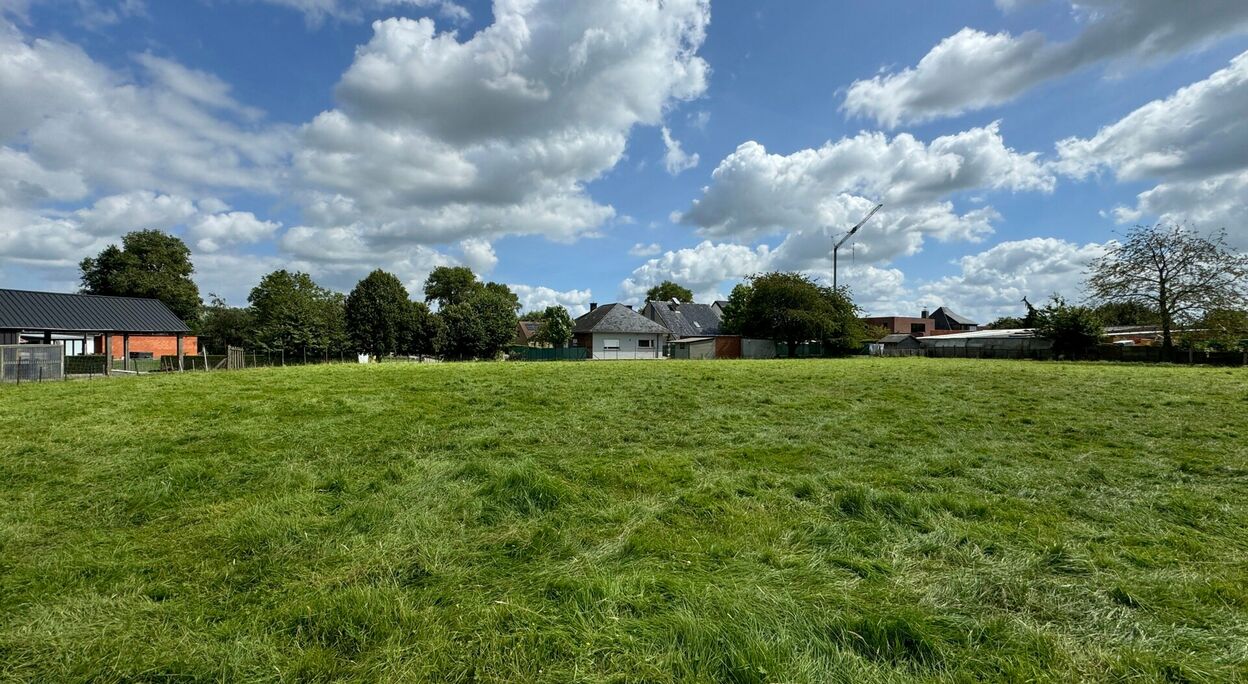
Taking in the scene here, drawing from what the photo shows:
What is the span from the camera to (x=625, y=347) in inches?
1874

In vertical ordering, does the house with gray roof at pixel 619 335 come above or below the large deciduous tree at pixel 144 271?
below

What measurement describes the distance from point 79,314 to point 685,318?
4758 centimetres

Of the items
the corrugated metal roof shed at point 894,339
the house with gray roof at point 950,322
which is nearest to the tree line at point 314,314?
the corrugated metal roof shed at point 894,339

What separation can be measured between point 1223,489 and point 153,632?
9901 mm

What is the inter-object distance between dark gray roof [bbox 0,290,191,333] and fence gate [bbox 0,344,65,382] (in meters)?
9.19

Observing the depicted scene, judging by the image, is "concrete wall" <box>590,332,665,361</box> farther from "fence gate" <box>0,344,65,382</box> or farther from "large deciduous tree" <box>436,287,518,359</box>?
"fence gate" <box>0,344,65,382</box>

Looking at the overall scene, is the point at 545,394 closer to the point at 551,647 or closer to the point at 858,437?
the point at 858,437

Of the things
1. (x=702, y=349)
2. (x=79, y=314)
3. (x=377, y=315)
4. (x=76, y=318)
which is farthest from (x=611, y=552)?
(x=702, y=349)

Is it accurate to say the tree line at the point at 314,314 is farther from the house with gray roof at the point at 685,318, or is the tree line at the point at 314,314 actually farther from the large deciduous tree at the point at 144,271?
the house with gray roof at the point at 685,318

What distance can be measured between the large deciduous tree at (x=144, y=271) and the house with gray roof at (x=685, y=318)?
4989cm

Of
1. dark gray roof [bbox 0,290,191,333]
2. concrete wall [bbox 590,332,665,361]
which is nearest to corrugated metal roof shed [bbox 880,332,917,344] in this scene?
concrete wall [bbox 590,332,665,361]

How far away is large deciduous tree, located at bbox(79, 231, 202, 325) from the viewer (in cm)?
5005

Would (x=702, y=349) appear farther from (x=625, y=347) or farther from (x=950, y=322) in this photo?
(x=950, y=322)

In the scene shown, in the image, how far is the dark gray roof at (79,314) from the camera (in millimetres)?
24500
